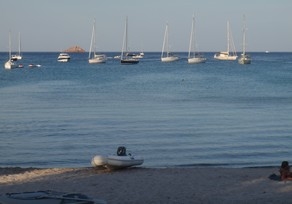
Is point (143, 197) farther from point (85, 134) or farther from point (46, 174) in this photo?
point (85, 134)

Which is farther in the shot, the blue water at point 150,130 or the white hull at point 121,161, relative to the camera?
the blue water at point 150,130

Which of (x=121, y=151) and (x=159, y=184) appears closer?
(x=159, y=184)

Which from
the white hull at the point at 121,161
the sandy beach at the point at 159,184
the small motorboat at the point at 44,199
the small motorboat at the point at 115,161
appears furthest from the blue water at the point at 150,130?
the small motorboat at the point at 44,199

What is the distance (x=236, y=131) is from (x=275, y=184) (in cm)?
1261

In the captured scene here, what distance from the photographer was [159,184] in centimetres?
1692

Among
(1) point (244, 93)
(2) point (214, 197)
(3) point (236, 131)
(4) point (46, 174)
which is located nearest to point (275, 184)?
(2) point (214, 197)

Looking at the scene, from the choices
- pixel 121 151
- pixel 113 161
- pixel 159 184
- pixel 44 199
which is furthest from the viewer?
pixel 121 151

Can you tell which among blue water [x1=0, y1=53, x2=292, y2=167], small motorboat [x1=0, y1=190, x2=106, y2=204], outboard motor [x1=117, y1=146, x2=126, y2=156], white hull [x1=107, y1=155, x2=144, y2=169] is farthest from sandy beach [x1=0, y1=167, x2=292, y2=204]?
small motorboat [x1=0, y1=190, x2=106, y2=204]

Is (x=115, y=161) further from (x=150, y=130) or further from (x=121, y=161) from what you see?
(x=150, y=130)

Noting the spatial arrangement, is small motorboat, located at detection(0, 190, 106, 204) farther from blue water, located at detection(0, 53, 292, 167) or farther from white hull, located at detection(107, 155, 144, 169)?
blue water, located at detection(0, 53, 292, 167)

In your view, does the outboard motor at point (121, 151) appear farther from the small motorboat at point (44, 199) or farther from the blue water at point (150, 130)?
the small motorboat at point (44, 199)

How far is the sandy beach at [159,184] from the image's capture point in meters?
15.1

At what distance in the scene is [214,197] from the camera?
15172mm

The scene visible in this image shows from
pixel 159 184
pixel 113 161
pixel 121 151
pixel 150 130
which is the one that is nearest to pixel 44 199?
pixel 159 184
